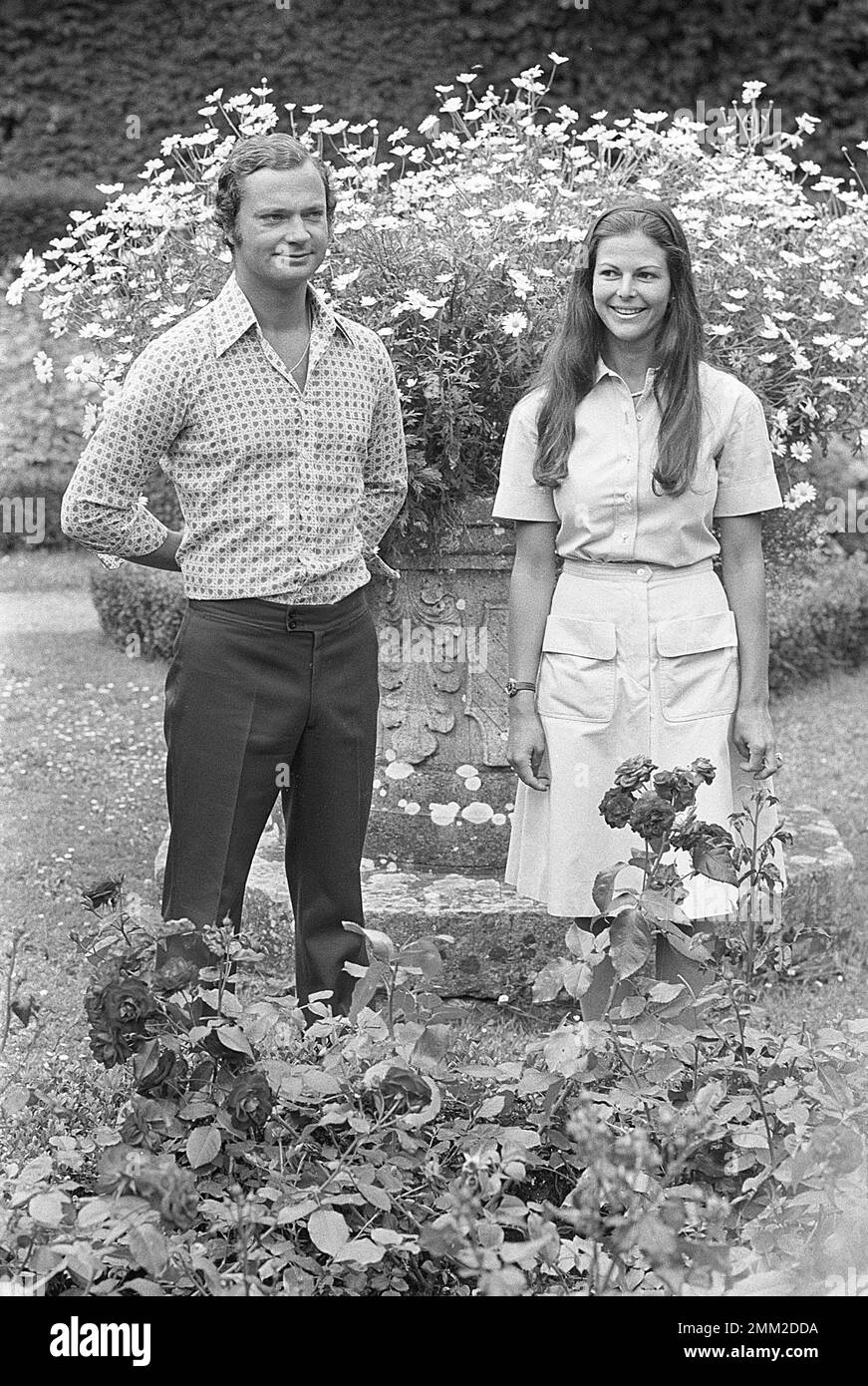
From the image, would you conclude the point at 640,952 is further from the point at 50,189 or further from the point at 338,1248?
the point at 50,189

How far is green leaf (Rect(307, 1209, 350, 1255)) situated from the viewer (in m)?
2.07

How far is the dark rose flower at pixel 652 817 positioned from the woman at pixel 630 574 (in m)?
0.68

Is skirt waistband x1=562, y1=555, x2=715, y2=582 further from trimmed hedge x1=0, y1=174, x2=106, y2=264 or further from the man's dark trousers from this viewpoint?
trimmed hedge x1=0, y1=174, x2=106, y2=264

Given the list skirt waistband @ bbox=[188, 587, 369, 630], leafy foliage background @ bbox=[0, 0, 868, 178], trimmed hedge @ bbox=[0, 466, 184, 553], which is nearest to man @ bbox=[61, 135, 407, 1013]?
skirt waistband @ bbox=[188, 587, 369, 630]

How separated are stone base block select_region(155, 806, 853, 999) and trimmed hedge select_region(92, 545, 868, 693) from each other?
3.14 metres

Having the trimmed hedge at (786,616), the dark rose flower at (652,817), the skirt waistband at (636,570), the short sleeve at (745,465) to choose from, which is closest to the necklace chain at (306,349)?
the skirt waistband at (636,570)

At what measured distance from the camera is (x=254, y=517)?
297cm

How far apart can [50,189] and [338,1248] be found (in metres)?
10.3

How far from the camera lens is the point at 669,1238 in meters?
1.87

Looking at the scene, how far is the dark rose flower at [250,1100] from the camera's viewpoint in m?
2.25

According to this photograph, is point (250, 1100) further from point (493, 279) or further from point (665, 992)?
point (493, 279)

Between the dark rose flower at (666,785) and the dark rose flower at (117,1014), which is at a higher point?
the dark rose flower at (666,785)

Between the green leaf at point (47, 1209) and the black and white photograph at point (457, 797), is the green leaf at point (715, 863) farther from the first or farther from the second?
the green leaf at point (47, 1209)

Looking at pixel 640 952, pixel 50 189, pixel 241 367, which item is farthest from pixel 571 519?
pixel 50 189
